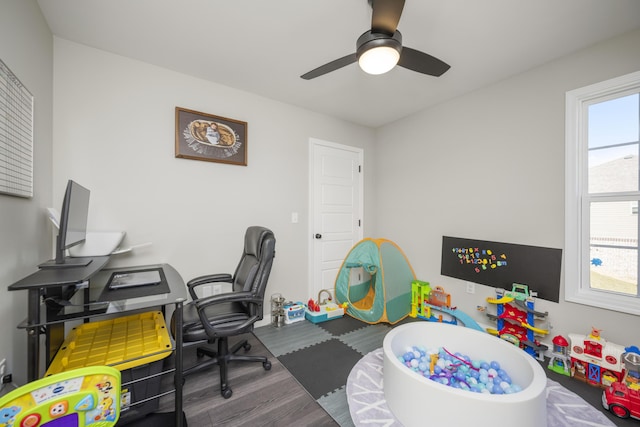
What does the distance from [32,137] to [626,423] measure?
4.00 meters

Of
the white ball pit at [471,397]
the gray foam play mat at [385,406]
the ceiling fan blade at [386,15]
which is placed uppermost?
the ceiling fan blade at [386,15]

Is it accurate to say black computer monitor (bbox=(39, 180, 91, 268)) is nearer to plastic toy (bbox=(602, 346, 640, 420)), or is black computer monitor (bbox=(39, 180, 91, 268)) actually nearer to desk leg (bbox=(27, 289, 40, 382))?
desk leg (bbox=(27, 289, 40, 382))

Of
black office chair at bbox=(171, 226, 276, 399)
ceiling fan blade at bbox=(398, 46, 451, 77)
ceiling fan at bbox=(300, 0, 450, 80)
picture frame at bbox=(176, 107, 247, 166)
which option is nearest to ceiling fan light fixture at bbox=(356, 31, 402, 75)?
ceiling fan at bbox=(300, 0, 450, 80)

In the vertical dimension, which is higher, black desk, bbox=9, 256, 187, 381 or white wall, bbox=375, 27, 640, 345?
white wall, bbox=375, 27, 640, 345

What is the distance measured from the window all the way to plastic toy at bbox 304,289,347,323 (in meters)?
2.14

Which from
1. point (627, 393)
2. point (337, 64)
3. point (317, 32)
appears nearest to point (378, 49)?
point (337, 64)

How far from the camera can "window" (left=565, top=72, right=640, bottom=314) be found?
1.91 meters

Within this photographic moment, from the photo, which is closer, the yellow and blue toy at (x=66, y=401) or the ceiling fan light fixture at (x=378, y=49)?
the yellow and blue toy at (x=66, y=401)

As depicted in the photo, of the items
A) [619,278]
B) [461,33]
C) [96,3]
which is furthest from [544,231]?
[96,3]

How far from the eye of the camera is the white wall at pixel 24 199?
4.20 feet

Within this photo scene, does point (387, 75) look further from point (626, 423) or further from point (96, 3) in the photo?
point (626, 423)

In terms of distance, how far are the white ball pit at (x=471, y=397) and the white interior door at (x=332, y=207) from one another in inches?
63.2

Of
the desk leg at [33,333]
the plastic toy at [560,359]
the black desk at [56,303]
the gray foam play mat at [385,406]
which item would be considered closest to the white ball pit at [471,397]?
the gray foam play mat at [385,406]

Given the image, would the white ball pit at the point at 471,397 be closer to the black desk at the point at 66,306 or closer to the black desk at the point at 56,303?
the black desk at the point at 66,306
